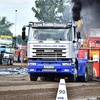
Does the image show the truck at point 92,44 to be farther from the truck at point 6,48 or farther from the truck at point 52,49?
the truck at point 6,48

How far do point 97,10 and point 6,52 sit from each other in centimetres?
1137

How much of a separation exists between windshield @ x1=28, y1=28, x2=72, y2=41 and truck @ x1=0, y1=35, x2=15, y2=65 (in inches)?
779

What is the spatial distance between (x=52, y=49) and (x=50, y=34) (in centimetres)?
70

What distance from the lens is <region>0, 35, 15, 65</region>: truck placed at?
3506 cm

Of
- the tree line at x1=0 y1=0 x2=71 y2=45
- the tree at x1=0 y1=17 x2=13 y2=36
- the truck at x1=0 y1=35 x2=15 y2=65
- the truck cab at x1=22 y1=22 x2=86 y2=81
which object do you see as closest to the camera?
the truck cab at x1=22 y1=22 x2=86 y2=81

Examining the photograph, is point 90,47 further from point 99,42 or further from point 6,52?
point 6,52

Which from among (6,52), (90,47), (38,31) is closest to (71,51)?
(38,31)

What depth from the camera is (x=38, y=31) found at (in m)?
15.2

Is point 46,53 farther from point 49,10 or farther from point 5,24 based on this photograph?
point 5,24

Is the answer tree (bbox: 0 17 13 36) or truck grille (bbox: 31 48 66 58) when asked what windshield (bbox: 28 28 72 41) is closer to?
truck grille (bbox: 31 48 66 58)

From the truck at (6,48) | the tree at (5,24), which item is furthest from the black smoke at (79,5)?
the tree at (5,24)

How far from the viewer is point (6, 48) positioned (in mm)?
35406

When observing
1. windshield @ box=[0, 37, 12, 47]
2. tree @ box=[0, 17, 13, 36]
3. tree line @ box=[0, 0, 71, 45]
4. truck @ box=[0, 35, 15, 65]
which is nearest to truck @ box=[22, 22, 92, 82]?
truck @ box=[0, 35, 15, 65]

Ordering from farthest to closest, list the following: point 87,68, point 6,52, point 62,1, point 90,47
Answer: point 62,1 → point 6,52 → point 90,47 → point 87,68
